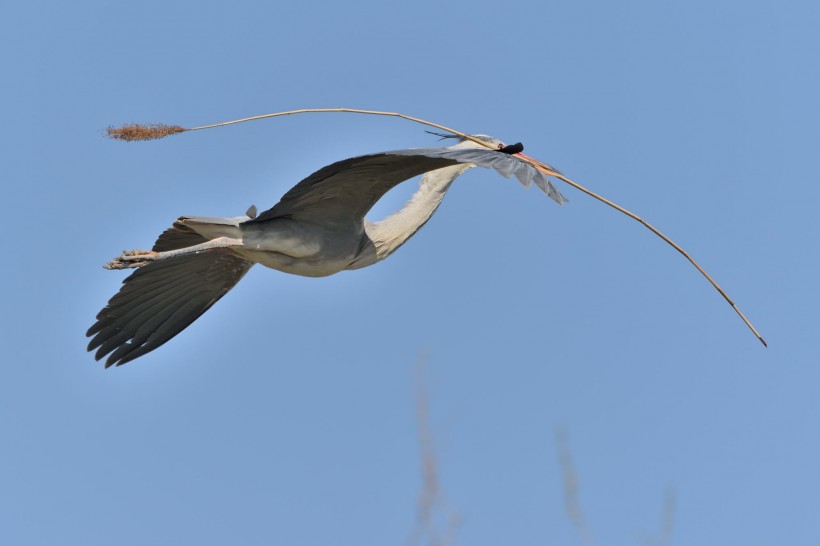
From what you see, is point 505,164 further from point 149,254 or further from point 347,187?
point 149,254

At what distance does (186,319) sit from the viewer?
922 centimetres

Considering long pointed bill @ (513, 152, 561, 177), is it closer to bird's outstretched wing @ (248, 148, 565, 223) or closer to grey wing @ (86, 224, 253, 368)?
bird's outstretched wing @ (248, 148, 565, 223)

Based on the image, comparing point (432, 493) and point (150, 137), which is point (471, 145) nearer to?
point (150, 137)

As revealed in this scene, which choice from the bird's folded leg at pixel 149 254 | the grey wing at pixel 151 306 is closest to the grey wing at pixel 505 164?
the bird's folded leg at pixel 149 254

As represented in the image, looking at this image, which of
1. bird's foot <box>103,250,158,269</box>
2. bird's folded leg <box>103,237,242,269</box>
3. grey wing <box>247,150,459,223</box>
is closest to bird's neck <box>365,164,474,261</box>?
grey wing <box>247,150,459,223</box>

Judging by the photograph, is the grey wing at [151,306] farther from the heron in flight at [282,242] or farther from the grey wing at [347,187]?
the grey wing at [347,187]

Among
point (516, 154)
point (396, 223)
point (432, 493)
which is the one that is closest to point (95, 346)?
point (396, 223)

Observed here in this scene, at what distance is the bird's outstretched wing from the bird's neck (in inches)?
12.9

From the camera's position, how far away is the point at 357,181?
300 inches

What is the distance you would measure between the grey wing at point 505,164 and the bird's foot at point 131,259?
2.23 meters

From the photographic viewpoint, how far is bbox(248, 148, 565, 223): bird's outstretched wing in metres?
6.32

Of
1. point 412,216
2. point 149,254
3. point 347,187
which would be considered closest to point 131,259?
point 149,254

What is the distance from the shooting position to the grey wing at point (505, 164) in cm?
592

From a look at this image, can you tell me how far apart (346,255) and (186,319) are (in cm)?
160
